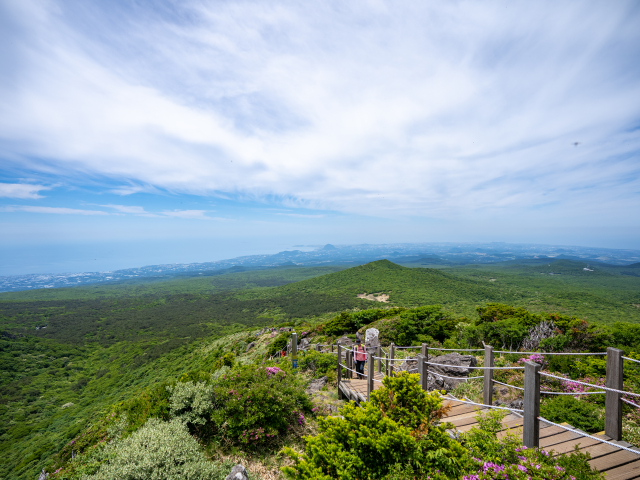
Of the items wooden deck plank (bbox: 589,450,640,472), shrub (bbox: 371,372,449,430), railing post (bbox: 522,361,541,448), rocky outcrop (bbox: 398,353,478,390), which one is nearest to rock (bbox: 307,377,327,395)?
rocky outcrop (bbox: 398,353,478,390)

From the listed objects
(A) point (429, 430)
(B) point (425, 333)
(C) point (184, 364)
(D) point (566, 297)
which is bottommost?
(C) point (184, 364)

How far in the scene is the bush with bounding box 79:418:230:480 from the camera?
4.36 metres

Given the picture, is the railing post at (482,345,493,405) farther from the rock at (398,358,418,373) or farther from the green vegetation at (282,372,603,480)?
the rock at (398,358,418,373)

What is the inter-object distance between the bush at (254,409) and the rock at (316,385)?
6.70 ft

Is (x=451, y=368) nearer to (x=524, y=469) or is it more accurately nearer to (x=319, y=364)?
(x=319, y=364)

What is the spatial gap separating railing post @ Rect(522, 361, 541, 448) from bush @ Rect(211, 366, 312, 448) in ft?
16.0

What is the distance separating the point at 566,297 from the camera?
5259 centimetres

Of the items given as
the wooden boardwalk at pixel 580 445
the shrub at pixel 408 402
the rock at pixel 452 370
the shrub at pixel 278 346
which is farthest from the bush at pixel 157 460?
the shrub at pixel 278 346

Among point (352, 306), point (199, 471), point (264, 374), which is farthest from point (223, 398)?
point (352, 306)

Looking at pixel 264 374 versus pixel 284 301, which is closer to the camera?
pixel 264 374

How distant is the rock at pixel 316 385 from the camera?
912 centimetres

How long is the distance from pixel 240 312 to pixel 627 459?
255ft

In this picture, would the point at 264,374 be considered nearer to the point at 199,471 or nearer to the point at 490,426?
the point at 199,471

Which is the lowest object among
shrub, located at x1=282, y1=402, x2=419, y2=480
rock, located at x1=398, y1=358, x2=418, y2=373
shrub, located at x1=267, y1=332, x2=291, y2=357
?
shrub, located at x1=267, y1=332, x2=291, y2=357
